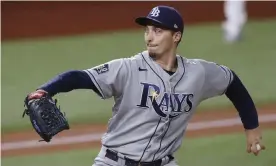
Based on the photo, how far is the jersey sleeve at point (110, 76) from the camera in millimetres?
4527

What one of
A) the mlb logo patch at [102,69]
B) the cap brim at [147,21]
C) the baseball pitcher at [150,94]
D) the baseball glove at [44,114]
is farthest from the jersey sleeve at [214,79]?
the baseball glove at [44,114]

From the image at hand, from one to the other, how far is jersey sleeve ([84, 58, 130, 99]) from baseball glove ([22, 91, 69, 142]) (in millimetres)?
310

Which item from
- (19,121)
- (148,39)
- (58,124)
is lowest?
(19,121)

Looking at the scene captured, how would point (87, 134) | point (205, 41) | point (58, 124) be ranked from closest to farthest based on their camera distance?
point (58, 124), point (87, 134), point (205, 41)

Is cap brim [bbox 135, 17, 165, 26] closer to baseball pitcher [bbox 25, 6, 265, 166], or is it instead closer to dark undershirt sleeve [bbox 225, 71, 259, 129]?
baseball pitcher [bbox 25, 6, 265, 166]

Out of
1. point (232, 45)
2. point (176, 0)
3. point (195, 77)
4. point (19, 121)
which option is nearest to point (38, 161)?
point (19, 121)

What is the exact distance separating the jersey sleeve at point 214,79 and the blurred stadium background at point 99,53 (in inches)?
80.6

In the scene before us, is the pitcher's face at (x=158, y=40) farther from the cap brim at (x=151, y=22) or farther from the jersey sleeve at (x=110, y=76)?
the jersey sleeve at (x=110, y=76)

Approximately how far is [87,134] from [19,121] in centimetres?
110

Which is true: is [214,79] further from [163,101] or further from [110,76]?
[110,76]

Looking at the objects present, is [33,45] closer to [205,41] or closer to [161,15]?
[205,41]

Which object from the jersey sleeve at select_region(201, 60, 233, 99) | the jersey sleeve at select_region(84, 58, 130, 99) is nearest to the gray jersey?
the jersey sleeve at select_region(84, 58, 130, 99)

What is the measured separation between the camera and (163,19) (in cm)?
471

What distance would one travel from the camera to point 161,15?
4.71 metres
